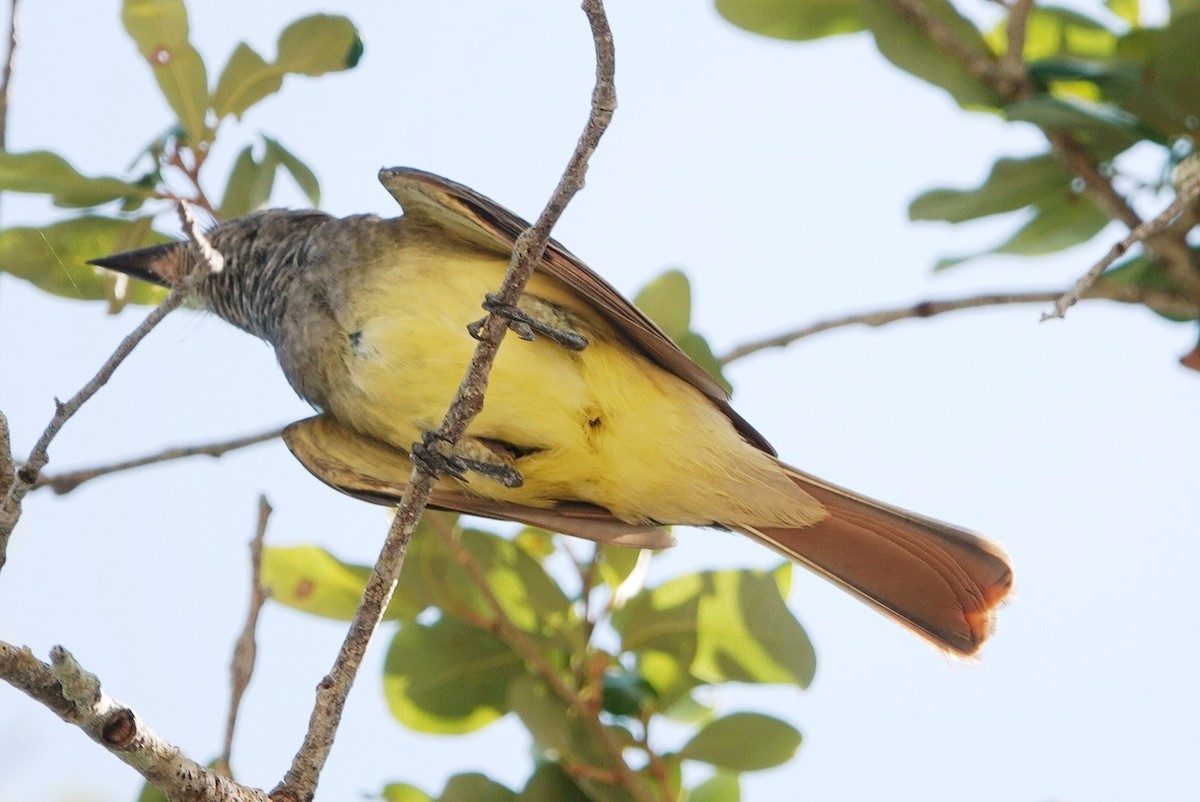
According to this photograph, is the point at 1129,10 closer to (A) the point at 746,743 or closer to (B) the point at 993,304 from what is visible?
(B) the point at 993,304

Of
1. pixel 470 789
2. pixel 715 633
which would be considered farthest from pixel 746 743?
pixel 470 789

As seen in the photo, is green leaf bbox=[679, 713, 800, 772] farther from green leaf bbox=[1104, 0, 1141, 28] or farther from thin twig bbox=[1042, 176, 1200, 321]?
green leaf bbox=[1104, 0, 1141, 28]

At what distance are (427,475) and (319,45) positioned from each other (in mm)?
1735

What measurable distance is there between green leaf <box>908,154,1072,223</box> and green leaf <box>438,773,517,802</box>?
202 cm

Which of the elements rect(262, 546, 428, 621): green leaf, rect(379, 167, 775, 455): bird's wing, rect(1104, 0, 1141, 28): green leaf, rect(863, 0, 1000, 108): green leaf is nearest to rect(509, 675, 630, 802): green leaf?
rect(262, 546, 428, 621): green leaf

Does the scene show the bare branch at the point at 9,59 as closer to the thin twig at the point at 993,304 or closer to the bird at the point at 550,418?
the bird at the point at 550,418

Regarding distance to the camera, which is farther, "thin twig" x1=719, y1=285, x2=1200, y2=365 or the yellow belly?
"thin twig" x1=719, y1=285, x2=1200, y2=365

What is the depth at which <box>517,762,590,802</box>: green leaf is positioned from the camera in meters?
3.27

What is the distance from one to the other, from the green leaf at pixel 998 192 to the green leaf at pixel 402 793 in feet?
7.14

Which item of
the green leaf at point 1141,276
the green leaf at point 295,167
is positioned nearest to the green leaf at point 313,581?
the green leaf at point 295,167

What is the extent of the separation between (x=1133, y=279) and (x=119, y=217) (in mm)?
3071

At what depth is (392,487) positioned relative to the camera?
11.8 ft

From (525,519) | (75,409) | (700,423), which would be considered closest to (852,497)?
(700,423)

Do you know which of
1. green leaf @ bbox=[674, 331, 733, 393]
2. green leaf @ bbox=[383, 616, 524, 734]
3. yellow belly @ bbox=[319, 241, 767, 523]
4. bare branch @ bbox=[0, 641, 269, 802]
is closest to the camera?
bare branch @ bbox=[0, 641, 269, 802]
